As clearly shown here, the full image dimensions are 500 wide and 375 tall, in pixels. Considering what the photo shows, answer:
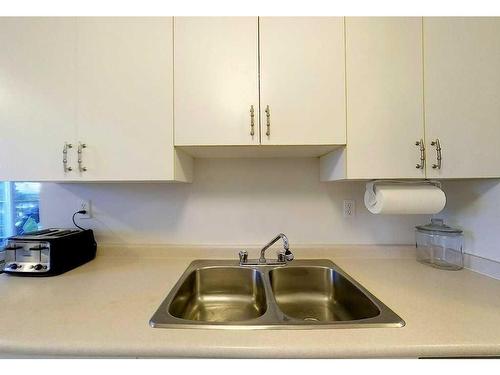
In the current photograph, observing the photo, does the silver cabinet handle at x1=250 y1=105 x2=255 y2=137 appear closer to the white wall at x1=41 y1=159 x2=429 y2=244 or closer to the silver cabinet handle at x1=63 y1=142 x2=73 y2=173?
the white wall at x1=41 y1=159 x2=429 y2=244

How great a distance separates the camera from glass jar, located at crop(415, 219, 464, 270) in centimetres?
130

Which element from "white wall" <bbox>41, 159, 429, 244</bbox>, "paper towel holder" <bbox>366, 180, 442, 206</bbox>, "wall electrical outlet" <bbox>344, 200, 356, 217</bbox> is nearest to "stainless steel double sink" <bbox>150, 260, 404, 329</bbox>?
"white wall" <bbox>41, 159, 429, 244</bbox>

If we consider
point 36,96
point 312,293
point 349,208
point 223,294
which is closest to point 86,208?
point 36,96

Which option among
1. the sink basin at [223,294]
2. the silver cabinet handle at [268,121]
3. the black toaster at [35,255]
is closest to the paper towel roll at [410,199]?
the silver cabinet handle at [268,121]

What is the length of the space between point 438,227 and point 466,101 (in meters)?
0.66

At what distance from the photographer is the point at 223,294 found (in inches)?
50.9

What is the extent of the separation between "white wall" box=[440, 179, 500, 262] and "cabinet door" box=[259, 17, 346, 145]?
0.79m

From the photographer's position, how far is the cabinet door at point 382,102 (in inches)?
43.3

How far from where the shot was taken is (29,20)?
113 cm

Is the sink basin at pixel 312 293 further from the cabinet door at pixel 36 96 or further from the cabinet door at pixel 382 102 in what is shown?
the cabinet door at pixel 36 96

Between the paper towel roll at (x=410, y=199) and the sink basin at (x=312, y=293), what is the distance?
0.43 m
